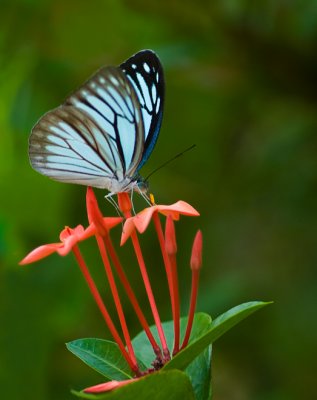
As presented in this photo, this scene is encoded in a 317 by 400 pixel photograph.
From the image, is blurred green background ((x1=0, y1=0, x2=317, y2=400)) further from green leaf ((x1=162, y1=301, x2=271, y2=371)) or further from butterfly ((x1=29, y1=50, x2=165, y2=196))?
green leaf ((x1=162, y1=301, x2=271, y2=371))

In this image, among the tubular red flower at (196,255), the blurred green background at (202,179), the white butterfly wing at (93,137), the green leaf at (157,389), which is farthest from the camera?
the blurred green background at (202,179)

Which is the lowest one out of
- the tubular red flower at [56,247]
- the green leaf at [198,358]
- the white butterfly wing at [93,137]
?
the green leaf at [198,358]

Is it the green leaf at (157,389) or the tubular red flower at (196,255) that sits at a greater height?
the tubular red flower at (196,255)

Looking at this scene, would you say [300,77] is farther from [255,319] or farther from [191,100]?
[255,319]

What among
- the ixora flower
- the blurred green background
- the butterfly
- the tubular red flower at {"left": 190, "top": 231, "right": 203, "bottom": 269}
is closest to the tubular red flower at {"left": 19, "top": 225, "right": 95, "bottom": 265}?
the ixora flower

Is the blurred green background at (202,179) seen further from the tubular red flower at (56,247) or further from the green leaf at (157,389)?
the green leaf at (157,389)

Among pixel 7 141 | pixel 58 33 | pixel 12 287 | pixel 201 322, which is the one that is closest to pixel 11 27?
pixel 58 33

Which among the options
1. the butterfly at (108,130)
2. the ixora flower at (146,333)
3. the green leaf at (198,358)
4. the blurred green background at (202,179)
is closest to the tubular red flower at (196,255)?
the ixora flower at (146,333)
